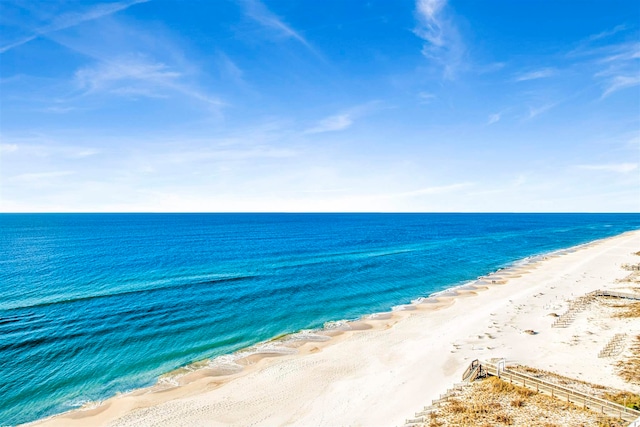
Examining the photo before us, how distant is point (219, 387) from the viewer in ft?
89.7

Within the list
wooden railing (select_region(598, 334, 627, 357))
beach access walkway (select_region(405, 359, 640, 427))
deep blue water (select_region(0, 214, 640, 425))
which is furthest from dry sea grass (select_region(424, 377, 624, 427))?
deep blue water (select_region(0, 214, 640, 425))

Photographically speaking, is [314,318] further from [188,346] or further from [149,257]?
[149,257]

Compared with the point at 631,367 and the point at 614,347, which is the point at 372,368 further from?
the point at 614,347

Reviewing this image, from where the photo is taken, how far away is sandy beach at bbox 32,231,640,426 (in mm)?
23516

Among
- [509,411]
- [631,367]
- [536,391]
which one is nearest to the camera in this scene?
[509,411]

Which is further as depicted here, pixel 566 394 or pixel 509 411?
pixel 566 394

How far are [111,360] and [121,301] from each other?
17.3 metres

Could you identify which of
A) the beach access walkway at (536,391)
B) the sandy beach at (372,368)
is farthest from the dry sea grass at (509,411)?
the sandy beach at (372,368)

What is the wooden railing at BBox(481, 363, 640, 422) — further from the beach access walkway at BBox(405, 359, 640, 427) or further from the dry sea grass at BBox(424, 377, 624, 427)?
the dry sea grass at BBox(424, 377, 624, 427)

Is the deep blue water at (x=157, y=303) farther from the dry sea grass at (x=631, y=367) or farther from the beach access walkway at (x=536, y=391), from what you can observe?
the dry sea grass at (x=631, y=367)

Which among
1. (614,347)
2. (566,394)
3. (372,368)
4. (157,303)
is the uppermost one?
(566,394)

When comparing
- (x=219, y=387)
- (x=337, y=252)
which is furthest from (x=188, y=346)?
(x=337, y=252)

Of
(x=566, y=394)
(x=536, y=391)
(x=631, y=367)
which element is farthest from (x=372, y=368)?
(x=631, y=367)

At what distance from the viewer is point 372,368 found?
30188mm
